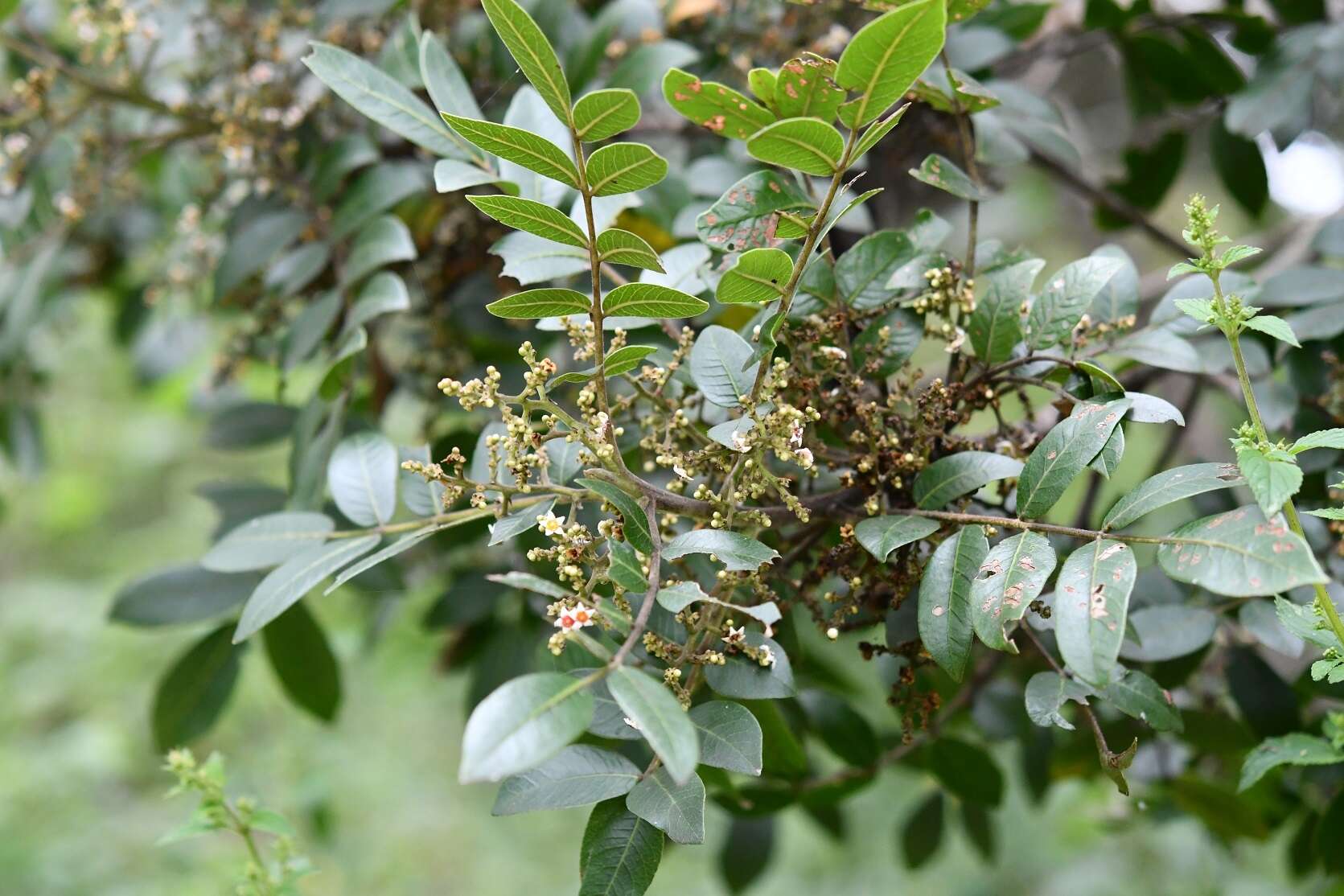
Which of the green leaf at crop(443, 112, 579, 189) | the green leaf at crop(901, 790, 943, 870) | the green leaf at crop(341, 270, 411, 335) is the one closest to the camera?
the green leaf at crop(443, 112, 579, 189)

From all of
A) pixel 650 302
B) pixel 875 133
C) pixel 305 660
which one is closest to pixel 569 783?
pixel 650 302

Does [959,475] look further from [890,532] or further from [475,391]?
[475,391]

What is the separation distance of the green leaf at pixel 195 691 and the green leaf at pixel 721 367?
557 mm

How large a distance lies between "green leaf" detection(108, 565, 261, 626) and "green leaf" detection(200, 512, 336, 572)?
0.63 feet

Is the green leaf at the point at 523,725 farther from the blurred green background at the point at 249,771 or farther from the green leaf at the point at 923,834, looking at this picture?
the blurred green background at the point at 249,771

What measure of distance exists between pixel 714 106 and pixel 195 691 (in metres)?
0.69

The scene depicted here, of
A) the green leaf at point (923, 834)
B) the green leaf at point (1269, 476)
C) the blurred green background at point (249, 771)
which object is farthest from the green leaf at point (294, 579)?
the blurred green background at point (249, 771)

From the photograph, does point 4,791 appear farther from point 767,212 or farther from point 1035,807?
point 767,212

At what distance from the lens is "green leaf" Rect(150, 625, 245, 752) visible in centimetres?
89

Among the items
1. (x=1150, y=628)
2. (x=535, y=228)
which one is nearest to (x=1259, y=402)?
(x=1150, y=628)

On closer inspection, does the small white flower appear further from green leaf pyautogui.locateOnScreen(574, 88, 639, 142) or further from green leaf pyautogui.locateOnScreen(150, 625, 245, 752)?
green leaf pyautogui.locateOnScreen(150, 625, 245, 752)

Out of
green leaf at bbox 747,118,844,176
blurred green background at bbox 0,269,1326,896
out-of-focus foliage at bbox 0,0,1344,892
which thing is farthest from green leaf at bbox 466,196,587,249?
blurred green background at bbox 0,269,1326,896

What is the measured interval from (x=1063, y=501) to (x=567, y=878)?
152 cm

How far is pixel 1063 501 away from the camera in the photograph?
1611mm
